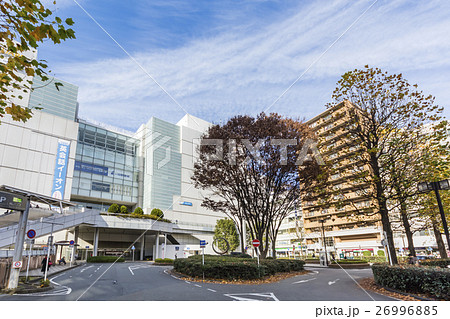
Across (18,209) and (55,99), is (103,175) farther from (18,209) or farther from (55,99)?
(18,209)

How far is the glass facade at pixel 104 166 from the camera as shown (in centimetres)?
5044

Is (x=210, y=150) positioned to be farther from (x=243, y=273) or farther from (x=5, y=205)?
(x=5, y=205)

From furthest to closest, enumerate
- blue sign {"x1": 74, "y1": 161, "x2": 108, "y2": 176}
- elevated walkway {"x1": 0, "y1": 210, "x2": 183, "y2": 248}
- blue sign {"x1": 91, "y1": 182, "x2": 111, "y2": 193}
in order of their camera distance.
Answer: blue sign {"x1": 91, "y1": 182, "x2": 111, "y2": 193} < blue sign {"x1": 74, "y1": 161, "x2": 108, "y2": 176} < elevated walkway {"x1": 0, "y1": 210, "x2": 183, "y2": 248}

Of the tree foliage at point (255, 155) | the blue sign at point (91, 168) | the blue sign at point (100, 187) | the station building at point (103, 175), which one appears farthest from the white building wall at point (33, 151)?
the tree foliage at point (255, 155)

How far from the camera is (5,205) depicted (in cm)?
1130

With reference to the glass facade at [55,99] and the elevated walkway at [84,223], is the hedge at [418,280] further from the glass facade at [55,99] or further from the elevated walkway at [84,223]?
the glass facade at [55,99]

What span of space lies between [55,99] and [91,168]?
14421mm

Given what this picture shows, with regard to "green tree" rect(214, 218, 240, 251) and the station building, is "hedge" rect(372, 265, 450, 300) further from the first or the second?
"green tree" rect(214, 218, 240, 251)

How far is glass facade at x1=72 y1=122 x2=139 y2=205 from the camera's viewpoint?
50.4m

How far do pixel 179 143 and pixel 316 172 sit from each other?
50100 mm

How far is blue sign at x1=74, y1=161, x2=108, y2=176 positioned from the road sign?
137 feet

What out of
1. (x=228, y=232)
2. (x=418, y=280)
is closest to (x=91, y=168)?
(x=228, y=232)

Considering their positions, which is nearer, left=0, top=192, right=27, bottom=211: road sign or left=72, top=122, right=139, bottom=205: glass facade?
left=0, top=192, right=27, bottom=211: road sign

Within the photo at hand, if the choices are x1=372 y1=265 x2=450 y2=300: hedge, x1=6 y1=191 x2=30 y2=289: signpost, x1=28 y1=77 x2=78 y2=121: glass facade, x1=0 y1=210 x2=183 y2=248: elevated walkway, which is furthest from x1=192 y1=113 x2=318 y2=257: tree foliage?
x1=28 y1=77 x2=78 y2=121: glass facade
